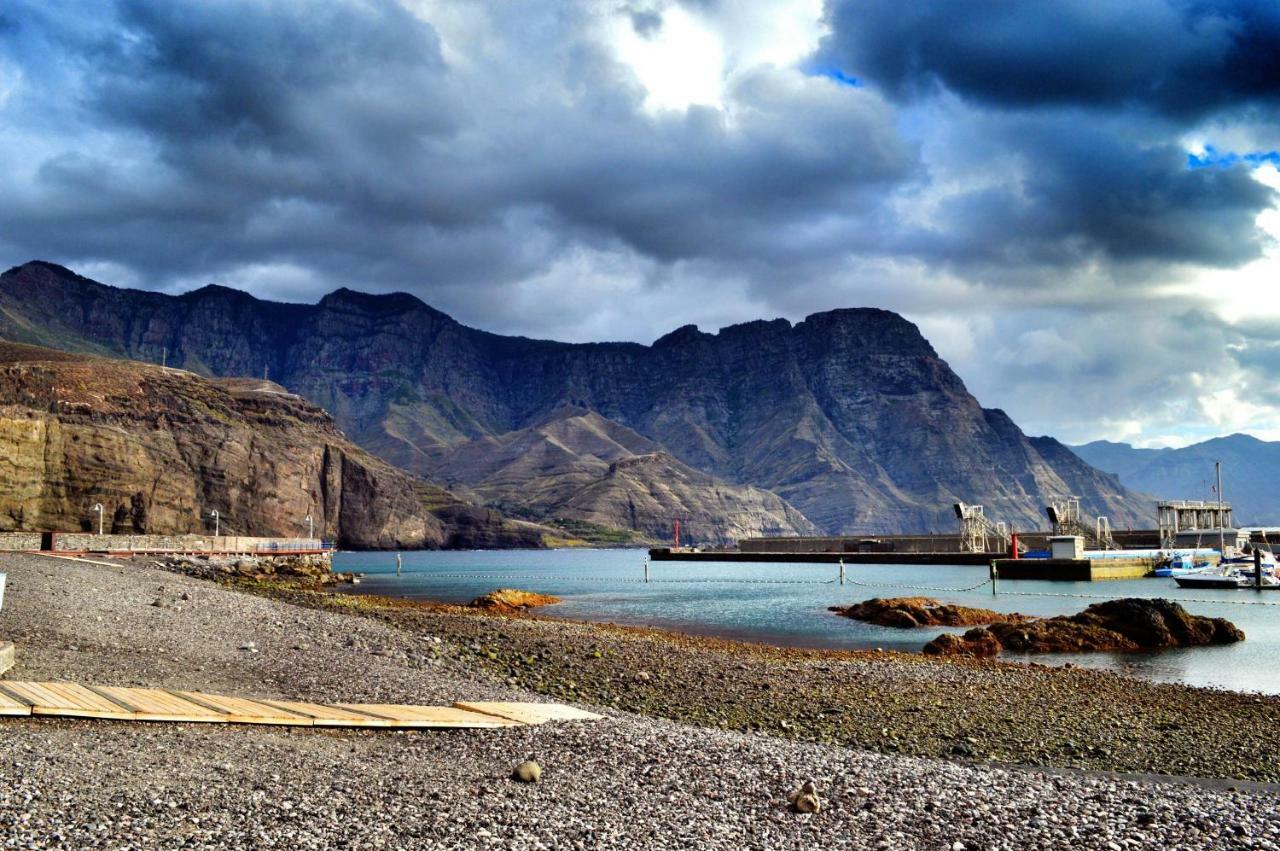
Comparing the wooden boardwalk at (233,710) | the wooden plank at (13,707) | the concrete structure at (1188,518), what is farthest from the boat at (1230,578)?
the wooden plank at (13,707)

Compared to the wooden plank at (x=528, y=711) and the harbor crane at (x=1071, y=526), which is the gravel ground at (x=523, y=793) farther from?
the harbor crane at (x=1071, y=526)

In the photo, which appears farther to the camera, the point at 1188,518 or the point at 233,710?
the point at 1188,518

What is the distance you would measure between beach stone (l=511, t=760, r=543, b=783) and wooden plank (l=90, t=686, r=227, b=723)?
549 cm

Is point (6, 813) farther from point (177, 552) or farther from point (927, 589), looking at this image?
point (177, 552)

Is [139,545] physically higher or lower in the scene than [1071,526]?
lower

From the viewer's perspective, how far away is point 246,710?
16859 mm

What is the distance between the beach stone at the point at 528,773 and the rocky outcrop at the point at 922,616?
146ft

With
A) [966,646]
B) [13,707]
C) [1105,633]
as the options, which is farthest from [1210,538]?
[13,707]

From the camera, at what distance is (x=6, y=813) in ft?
33.3

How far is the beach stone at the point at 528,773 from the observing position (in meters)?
13.9

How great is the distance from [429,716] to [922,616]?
45.5 m

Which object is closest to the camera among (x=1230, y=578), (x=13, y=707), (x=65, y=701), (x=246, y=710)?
(x=13, y=707)

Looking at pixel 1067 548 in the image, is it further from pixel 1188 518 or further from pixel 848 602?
pixel 1188 518

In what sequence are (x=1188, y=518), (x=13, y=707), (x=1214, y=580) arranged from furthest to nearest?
(x=1188, y=518) → (x=1214, y=580) → (x=13, y=707)
